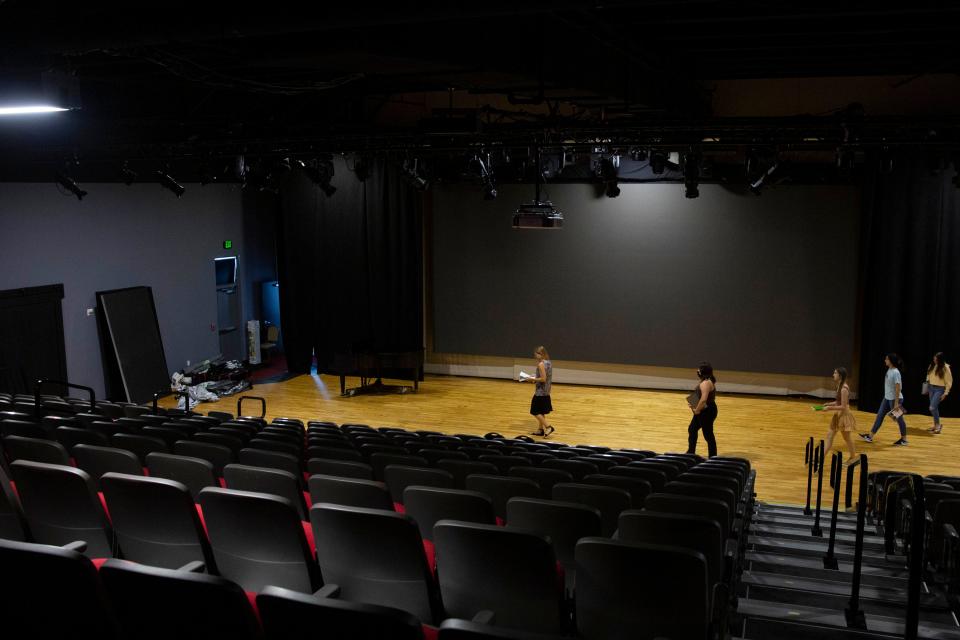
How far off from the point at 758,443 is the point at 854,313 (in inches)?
163

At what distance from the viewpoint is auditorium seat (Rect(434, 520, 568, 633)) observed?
12.0 feet

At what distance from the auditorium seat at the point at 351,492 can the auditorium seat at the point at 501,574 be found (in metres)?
1.31

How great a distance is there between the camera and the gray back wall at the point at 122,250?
1455cm

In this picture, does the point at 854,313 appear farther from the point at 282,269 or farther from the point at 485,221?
the point at 282,269

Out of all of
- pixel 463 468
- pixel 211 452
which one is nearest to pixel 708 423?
pixel 463 468

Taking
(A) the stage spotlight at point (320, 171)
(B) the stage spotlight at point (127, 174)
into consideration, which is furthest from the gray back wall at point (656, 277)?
(B) the stage spotlight at point (127, 174)

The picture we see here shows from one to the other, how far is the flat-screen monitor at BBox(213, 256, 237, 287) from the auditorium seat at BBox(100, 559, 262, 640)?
677 inches

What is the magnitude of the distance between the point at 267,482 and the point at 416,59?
3.16 m

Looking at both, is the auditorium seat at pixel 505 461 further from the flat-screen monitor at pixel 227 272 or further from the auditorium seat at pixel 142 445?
the flat-screen monitor at pixel 227 272

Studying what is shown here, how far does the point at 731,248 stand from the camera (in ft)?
55.2

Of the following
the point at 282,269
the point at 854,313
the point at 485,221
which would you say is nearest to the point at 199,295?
the point at 282,269

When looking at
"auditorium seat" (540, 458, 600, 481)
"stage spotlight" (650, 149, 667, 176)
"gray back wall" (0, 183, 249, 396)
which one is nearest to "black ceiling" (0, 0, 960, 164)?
"stage spotlight" (650, 149, 667, 176)

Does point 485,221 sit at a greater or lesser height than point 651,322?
greater

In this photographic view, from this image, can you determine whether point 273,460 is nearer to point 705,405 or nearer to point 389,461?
point 389,461
